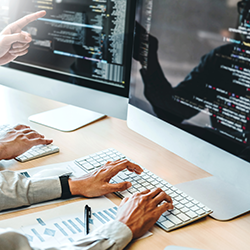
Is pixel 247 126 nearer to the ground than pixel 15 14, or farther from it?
nearer to the ground

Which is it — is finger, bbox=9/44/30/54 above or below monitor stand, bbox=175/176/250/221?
above

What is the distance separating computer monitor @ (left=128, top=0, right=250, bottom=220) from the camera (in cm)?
59

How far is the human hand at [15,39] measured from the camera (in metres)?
1.03

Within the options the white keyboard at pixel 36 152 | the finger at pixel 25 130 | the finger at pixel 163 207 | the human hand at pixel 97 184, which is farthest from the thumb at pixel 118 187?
the finger at pixel 25 130

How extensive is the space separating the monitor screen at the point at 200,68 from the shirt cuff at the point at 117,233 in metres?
0.26

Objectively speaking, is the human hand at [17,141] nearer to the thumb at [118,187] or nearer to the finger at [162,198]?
the thumb at [118,187]

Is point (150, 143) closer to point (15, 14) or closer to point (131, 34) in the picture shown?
point (131, 34)

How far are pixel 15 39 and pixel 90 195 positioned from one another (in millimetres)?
618

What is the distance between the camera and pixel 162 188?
724mm

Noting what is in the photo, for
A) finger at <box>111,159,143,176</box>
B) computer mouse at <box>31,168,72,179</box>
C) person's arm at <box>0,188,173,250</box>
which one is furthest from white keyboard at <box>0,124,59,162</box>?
person's arm at <box>0,188,173,250</box>

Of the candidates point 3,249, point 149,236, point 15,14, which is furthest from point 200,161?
point 15,14

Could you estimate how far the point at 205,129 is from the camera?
67 centimetres

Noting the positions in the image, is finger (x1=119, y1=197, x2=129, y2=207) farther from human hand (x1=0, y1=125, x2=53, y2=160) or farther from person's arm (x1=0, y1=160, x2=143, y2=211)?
human hand (x1=0, y1=125, x2=53, y2=160)

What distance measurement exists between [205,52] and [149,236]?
15.1 inches
